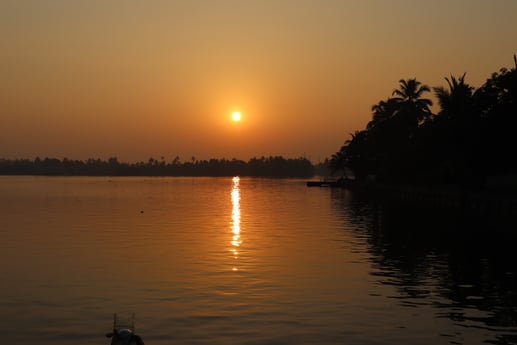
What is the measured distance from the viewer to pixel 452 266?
3192cm

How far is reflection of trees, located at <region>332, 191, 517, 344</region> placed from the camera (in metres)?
21.4

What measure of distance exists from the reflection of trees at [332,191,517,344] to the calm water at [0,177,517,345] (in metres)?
0.07

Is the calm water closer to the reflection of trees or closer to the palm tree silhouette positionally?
the reflection of trees

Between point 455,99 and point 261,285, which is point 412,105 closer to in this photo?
point 455,99

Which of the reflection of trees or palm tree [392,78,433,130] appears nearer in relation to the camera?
the reflection of trees

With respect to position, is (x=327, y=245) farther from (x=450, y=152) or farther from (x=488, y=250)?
(x=450, y=152)

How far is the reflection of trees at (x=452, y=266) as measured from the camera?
843 inches

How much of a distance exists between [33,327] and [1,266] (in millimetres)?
13066

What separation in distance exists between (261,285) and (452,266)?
34.9 feet

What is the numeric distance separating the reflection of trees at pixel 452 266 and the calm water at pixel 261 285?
69 millimetres

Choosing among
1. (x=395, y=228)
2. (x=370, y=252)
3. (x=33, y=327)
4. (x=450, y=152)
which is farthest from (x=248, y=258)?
(x=450, y=152)

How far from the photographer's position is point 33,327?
763 inches

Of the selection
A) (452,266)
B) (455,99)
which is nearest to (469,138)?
(455,99)

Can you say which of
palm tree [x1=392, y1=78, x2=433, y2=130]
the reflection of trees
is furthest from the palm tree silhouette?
the reflection of trees
